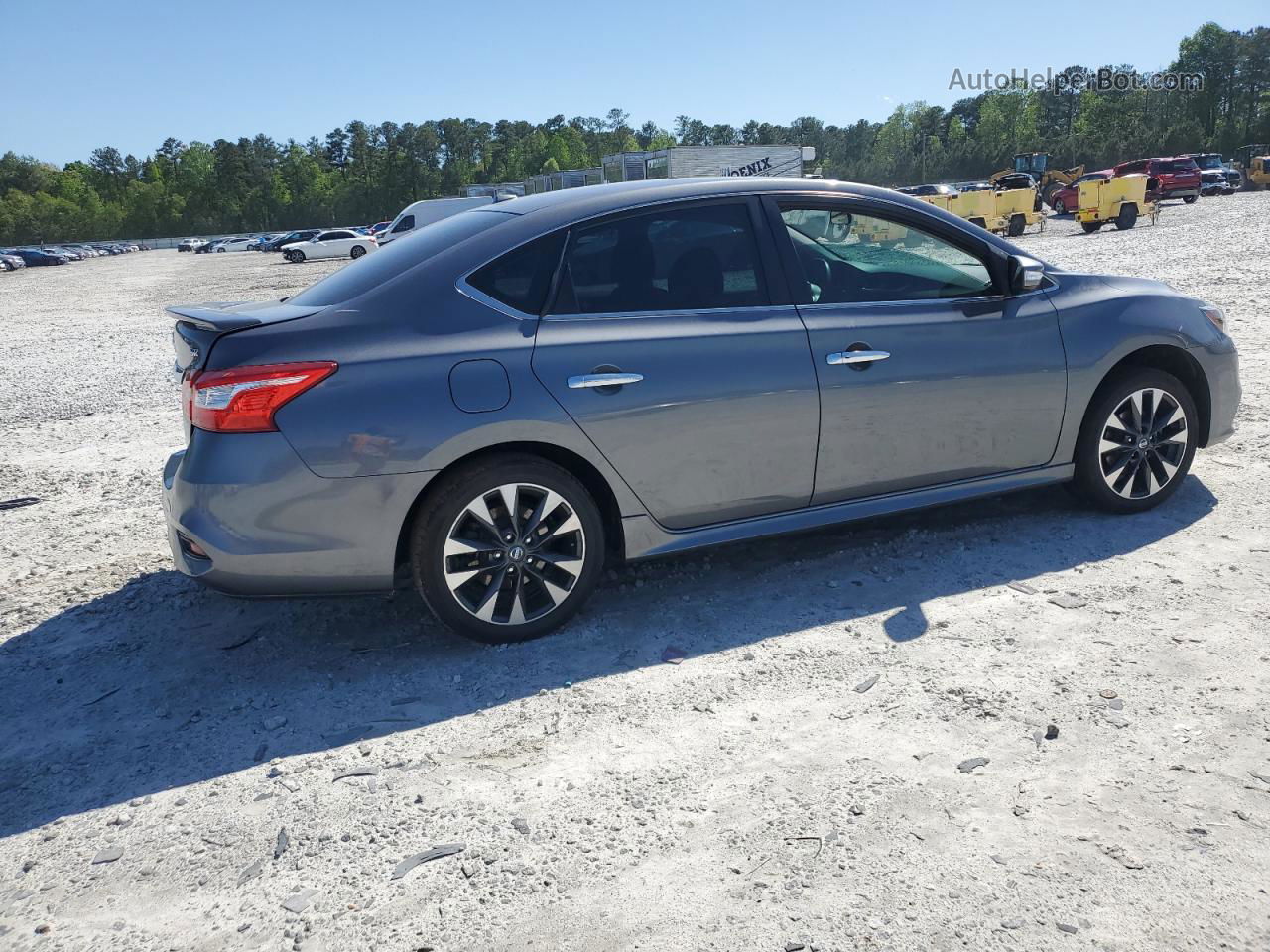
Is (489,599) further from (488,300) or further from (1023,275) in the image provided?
(1023,275)

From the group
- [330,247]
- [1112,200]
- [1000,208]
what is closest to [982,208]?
[1000,208]

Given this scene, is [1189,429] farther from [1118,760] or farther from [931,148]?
[931,148]

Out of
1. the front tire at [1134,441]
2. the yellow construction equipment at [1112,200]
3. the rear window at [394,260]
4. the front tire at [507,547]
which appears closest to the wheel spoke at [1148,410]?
the front tire at [1134,441]

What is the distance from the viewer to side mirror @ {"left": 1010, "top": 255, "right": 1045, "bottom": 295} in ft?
15.2

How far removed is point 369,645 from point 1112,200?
30.8m

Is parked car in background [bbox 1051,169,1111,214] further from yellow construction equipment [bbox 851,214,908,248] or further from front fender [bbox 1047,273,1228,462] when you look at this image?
yellow construction equipment [bbox 851,214,908,248]

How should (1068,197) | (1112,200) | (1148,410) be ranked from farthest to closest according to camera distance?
1. (1068,197)
2. (1112,200)
3. (1148,410)

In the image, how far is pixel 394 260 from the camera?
412 centimetres

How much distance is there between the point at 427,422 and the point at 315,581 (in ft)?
2.32

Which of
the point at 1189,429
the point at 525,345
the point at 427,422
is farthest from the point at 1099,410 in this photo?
the point at 427,422

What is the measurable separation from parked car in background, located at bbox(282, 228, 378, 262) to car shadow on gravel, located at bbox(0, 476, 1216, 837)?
51013 mm

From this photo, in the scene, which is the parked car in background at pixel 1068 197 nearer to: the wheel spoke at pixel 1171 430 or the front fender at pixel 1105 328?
the front fender at pixel 1105 328

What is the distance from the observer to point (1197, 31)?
110000 mm

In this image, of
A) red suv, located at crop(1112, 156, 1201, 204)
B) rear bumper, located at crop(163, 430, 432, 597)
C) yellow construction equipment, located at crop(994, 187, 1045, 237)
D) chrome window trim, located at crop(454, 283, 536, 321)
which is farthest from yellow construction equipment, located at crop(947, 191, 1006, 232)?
rear bumper, located at crop(163, 430, 432, 597)
